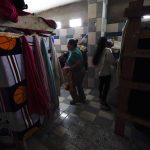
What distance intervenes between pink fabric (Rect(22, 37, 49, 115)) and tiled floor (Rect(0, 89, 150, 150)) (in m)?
0.46

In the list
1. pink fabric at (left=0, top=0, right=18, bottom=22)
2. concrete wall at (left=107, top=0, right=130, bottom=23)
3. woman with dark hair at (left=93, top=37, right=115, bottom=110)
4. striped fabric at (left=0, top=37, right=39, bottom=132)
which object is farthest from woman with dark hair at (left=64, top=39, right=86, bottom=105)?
concrete wall at (left=107, top=0, right=130, bottom=23)

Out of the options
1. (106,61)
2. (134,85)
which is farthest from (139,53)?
(106,61)

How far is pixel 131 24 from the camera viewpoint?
4.38ft

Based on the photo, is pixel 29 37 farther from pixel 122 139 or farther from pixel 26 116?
pixel 122 139

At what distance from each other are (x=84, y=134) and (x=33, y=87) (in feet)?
3.17

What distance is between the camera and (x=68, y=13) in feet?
12.5

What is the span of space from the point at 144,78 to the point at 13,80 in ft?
4.75

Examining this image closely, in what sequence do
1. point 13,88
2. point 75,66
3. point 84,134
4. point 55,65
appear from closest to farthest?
1. point 13,88
2. point 84,134
3. point 55,65
4. point 75,66

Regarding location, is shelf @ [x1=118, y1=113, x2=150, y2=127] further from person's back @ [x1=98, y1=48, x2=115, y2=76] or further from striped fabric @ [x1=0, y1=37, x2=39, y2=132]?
striped fabric @ [x1=0, y1=37, x2=39, y2=132]

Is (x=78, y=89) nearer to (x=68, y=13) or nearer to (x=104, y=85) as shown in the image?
(x=104, y=85)

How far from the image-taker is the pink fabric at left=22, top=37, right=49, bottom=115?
4.33 feet

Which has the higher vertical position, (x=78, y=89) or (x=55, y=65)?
(x=55, y=65)

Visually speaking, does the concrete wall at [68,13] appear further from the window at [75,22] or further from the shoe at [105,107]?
the shoe at [105,107]

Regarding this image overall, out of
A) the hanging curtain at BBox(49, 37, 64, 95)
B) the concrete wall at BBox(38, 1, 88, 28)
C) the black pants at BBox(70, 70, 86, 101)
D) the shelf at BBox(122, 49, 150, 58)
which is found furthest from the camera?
the concrete wall at BBox(38, 1, 88, 28)
